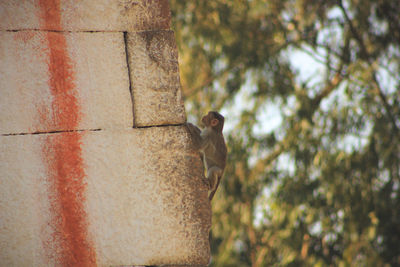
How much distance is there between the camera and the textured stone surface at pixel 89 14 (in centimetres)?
236

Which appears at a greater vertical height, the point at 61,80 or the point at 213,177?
the point at 61,80

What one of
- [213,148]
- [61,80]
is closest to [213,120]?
[213,148]

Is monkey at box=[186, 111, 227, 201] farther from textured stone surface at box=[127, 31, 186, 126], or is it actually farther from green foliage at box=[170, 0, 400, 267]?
green foliage at box=[170, 0, 400, 267]

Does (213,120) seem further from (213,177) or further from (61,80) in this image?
(61,80)

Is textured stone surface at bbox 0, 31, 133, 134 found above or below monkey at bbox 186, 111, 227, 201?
above

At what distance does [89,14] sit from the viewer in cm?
244

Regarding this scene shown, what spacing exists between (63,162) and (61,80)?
1.17 ft

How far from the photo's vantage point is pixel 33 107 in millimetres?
2297

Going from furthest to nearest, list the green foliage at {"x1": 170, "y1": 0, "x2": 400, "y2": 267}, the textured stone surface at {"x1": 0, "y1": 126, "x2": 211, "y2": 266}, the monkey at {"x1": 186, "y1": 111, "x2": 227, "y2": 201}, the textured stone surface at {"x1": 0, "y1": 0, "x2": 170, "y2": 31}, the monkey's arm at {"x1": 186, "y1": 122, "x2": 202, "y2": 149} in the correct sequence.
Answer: the green foliage at {"x1": 170, "y1": 0, "x2": 400, "y2": 267} < the monkey at {"x1": 186, "y1": 111, "x2": 227, "y2": 201} < the monkey's arm at {"x1": 186, "y1": 122, "x2": 202, "y2": 149} < the textured stone surface at {"x1": 0, "y1": 0, "x2": 170, "y2": 31} < the textured stone surface at {"x1": 0, "y1": 126, "x2": 211, "y2": 266}

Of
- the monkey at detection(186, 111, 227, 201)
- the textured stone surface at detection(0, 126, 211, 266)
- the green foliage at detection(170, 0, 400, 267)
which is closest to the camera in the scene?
the textured stone surface at detection(0, 126, 211, 266)

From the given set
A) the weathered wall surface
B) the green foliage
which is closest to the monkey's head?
the weathered wall surface

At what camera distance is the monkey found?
8.51 feet

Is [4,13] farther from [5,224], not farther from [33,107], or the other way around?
[5,224]

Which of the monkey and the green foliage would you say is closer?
the monkey
